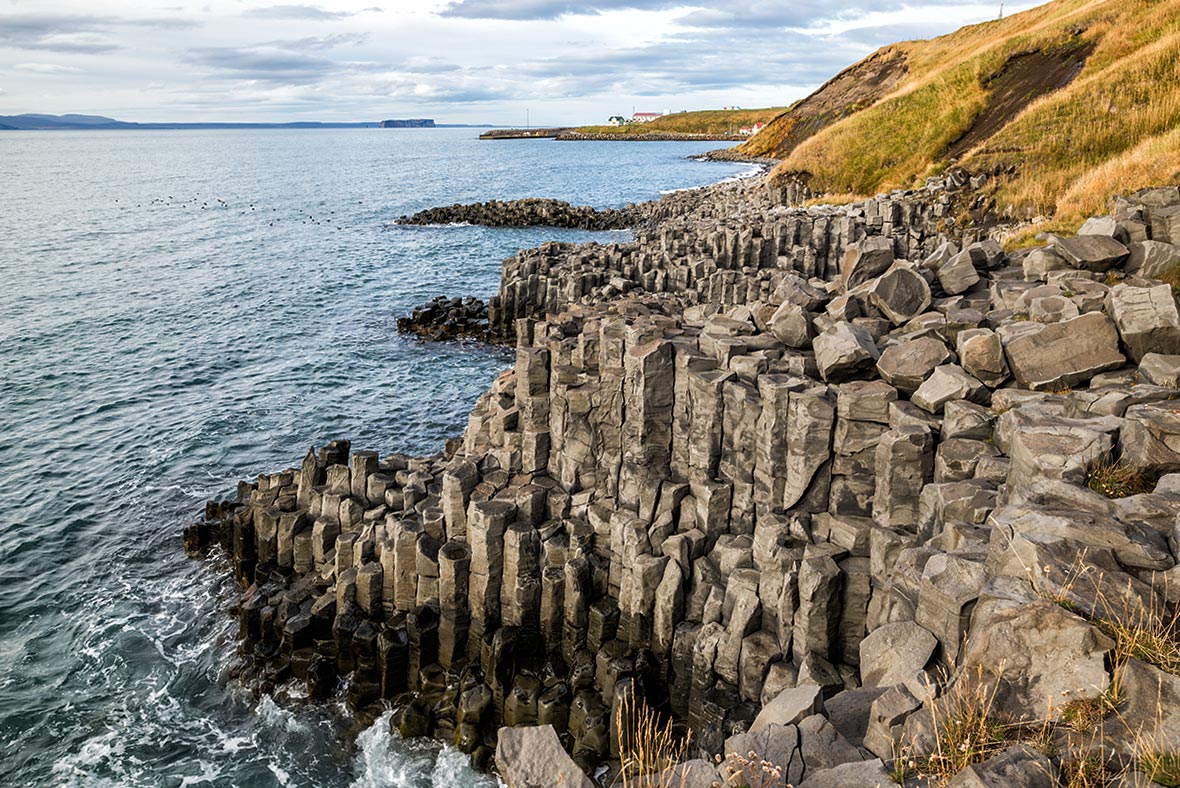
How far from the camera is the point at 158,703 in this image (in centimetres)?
1756

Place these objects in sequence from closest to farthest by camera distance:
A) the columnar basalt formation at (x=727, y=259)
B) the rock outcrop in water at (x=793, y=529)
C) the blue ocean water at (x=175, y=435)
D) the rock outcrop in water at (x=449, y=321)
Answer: the rock outcrop in water at (x=793, y=529)
the blue ocean water at (x=175, y=435)
the columnar basalt formation at (x=727, y=259)
the rock outcrop in water at (x=449, y=321)

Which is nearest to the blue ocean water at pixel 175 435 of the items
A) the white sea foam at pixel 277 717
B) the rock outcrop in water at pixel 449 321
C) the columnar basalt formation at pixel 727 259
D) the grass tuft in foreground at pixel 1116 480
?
the white sea foam at pixel 277 717

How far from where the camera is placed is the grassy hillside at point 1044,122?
33781 mm

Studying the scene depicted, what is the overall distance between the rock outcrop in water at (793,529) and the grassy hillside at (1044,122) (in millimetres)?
14134

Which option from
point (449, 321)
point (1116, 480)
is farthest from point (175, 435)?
point (1116, 480)

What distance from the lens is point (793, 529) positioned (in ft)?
49.4

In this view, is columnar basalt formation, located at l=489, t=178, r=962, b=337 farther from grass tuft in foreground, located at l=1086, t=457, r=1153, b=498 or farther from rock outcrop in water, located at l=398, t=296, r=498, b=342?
grass tuft in foreground, located at l=1086, t=457, r=1153, b=498

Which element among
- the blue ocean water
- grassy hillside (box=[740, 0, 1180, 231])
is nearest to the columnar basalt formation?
grassy hillside (box=[740, 0, 1180, 231])

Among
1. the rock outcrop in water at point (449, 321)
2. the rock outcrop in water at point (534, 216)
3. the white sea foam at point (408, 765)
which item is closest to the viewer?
the white sea foam at point (408, 765)

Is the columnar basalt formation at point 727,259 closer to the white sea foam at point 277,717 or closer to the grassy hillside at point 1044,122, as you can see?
the grassy hillside at point 1044,122

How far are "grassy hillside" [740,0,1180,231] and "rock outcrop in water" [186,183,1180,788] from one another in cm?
1413

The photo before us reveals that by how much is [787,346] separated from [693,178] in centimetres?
12290

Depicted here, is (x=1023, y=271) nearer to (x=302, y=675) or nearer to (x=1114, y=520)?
(x=1114, y=520)

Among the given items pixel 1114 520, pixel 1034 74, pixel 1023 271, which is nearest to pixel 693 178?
pixel 1034 74
